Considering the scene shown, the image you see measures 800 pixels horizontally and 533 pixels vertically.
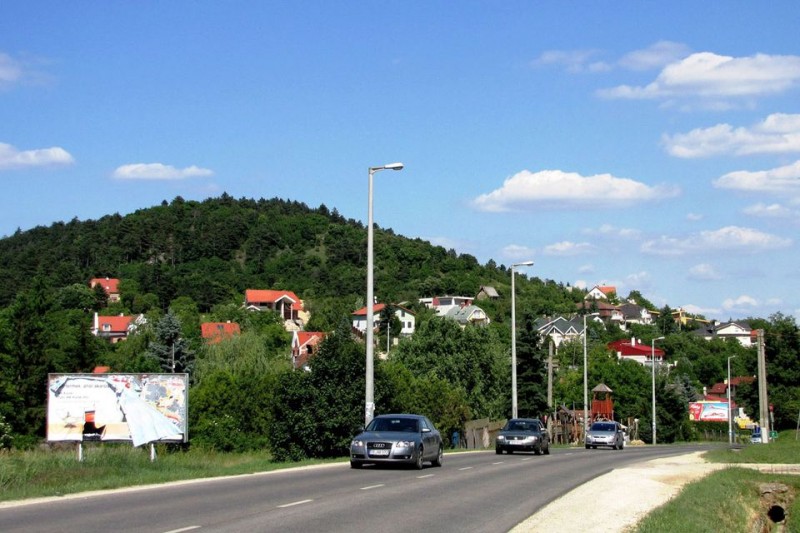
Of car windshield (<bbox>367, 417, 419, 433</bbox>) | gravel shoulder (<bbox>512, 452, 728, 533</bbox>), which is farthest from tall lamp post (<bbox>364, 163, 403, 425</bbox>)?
gravel shoulder (<bbox>512, 452, 728, 533</bbox>)

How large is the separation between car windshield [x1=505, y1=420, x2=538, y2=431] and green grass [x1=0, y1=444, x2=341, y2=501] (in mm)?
13790

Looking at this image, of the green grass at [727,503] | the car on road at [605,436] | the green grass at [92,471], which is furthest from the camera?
the car on road at [605,436]

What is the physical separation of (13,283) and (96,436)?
156 m

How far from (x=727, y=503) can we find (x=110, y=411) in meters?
17.8

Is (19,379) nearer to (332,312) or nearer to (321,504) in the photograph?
(321,504)

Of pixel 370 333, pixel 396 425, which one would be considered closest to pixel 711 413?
pixel 370 333

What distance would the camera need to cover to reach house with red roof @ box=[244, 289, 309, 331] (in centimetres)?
18312

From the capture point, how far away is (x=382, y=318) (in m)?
169

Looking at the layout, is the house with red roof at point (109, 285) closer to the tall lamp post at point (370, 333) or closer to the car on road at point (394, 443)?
the tall lamp post at point (370, 333)

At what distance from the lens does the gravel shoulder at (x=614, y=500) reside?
15.0 metres

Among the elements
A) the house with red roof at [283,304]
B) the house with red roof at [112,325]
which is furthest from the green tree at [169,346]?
the house with red roof at [283,304]

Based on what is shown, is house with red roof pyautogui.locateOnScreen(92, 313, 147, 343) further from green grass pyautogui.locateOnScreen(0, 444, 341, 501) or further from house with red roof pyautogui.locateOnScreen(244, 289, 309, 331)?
green grass pyautogui.locateOnScreen(0, 444, 341, 501)

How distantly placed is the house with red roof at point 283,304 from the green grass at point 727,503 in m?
149

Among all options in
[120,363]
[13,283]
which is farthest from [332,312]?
[120,363]
